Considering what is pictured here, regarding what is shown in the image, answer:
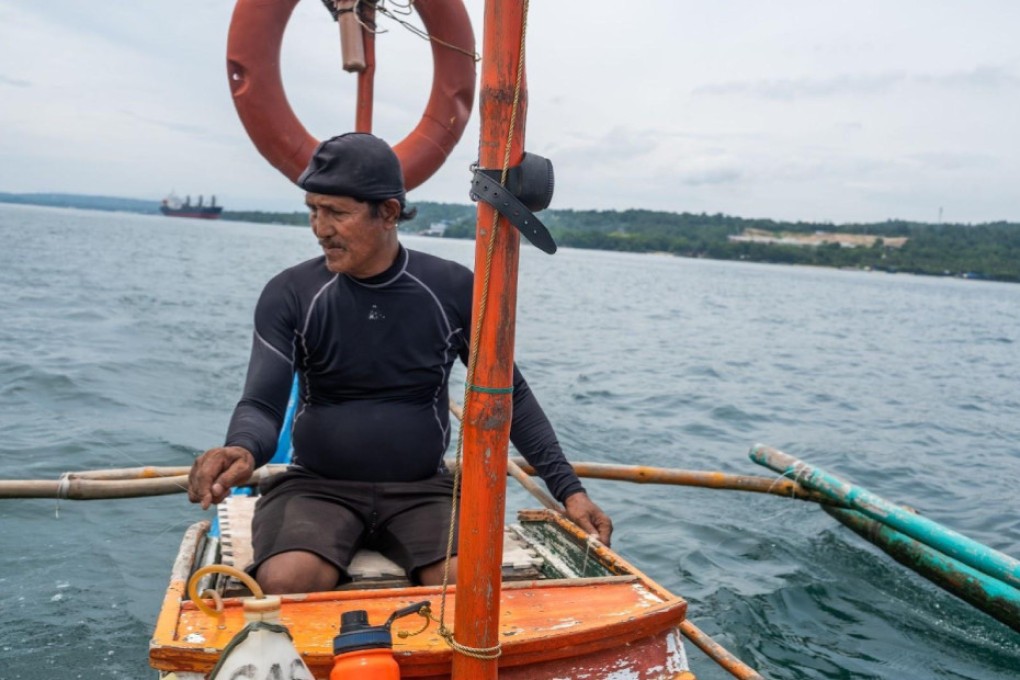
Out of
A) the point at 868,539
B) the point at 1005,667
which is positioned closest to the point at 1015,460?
the point at 868,539

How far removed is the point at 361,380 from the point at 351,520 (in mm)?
515

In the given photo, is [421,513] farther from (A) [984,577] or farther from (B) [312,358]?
(A) [984,577]

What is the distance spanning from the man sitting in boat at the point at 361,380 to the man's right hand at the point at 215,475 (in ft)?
0.88

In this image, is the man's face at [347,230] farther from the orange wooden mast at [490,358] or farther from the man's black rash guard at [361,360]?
the orange wooden mast at [490,358]

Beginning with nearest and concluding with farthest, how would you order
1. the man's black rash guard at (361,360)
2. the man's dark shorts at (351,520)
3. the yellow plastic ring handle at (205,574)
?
the yellow plastic ring handle at (205,574) < the man's dark shorts at (351,520) < the man's black rash guard at (361,360)

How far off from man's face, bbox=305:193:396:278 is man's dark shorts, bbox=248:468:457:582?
0.82m

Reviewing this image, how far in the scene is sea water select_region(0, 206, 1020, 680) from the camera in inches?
205

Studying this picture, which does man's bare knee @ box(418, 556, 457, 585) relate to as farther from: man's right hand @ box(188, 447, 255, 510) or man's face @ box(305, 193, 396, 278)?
man's face @ box(305, 193, 396, 278)

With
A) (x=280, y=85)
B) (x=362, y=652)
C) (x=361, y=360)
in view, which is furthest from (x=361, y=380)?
(x=280, y=85)

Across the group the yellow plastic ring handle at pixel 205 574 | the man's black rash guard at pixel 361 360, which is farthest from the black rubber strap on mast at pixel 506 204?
the man's black rash guard at pixel 361 360

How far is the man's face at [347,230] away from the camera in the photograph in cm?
311

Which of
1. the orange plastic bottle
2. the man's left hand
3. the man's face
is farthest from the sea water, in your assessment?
the orange plastic bottle

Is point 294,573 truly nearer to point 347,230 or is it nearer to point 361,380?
point 361,380

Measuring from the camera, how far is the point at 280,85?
18.6 ft
